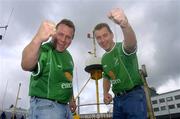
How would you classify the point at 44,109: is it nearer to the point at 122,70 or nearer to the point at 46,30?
the point at 46,30

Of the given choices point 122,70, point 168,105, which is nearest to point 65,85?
point 122,70

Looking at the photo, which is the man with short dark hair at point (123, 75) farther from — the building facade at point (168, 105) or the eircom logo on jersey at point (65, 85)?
the building facade at point (168, 105)

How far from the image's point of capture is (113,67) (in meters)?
5.12

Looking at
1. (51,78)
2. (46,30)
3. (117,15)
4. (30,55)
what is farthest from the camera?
(51,78)

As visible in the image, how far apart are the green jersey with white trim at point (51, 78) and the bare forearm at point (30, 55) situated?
229 mm

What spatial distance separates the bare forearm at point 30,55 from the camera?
3484 mm

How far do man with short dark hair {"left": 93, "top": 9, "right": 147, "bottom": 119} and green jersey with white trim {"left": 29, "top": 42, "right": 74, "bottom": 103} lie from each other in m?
1.08

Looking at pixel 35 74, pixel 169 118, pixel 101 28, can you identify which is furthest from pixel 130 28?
pixel 169 118

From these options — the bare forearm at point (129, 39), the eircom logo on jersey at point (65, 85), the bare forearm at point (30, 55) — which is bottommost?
the eircom logo on jersey at point (65, 85)

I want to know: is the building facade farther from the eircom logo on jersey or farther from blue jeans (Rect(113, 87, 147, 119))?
the eircom logo on jersey

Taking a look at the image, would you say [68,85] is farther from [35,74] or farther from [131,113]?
[131,113]

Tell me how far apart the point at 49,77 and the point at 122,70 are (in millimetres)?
1484

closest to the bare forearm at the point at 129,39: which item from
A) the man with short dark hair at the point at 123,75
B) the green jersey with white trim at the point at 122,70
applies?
the man with short dark hair at the point at 123,75

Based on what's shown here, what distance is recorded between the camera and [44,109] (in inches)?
152
